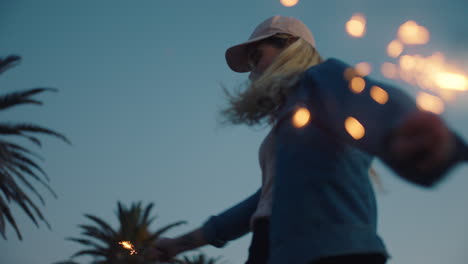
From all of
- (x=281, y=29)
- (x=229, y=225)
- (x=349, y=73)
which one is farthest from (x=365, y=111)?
(x=229, y=225)

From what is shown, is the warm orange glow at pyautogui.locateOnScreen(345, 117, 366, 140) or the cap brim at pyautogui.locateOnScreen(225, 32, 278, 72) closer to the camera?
the warm orange glow at pyautogui.locateOnScreen(345, 117, 366, 140)

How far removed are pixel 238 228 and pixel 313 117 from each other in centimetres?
126

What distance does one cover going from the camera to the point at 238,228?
2436 millimetres

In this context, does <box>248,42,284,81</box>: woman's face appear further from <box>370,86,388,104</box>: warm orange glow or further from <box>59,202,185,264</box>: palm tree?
<box>59,202,185,264</box>: palm tree

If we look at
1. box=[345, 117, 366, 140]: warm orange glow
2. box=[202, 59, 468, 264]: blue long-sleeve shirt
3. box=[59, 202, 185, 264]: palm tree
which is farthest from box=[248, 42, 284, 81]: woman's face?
box=[59, 202, 185, 264]: palm tree

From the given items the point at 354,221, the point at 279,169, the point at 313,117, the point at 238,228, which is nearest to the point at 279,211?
the point at 279,169

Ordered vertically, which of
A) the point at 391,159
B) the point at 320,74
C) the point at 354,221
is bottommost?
the point at 354,221

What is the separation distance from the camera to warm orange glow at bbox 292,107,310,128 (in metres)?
1.47

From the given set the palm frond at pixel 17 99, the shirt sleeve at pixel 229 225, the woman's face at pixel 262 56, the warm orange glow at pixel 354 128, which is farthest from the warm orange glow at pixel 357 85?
the palm frond at pixel 17 99

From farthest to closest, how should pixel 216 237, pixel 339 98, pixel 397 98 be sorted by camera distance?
pixel 216 237
pixel 339 98
pixel 397 98

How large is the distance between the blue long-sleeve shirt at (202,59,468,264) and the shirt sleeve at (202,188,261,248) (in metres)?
0.93

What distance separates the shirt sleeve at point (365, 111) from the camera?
41.1 inches

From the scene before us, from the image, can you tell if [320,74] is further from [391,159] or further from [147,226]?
[147,226]

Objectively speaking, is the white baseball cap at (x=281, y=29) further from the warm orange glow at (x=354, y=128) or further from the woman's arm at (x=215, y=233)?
the warm orange glow at (x=354, y=128)
